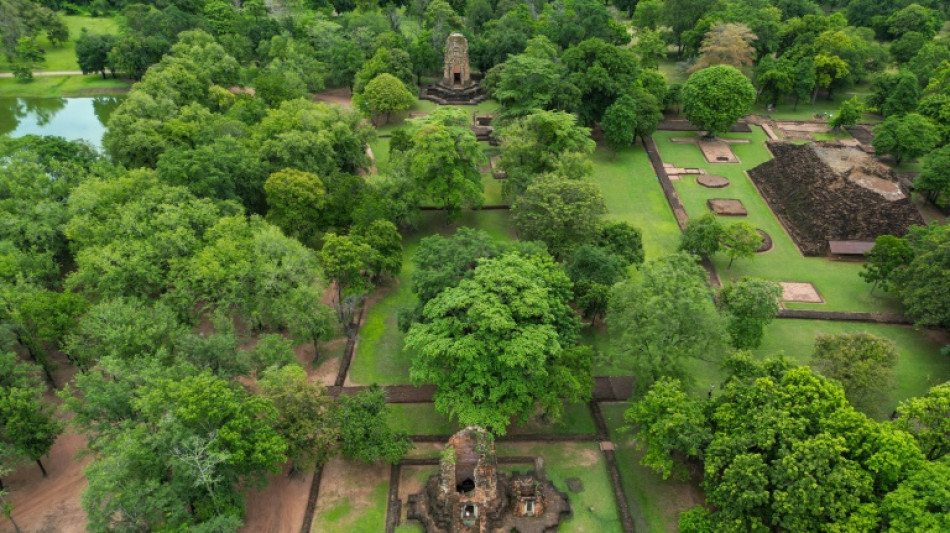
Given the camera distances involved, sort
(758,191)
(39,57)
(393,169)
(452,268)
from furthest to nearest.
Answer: (39,57)
(758,191)
(393,169)
(452,268)

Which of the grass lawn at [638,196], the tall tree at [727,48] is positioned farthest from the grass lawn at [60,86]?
the tall tree at [727,48]

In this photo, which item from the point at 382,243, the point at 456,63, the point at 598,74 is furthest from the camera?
the point at 456,63

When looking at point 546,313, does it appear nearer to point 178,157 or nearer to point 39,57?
point 178,157

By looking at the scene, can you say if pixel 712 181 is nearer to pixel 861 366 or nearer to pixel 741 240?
pixel 741 240

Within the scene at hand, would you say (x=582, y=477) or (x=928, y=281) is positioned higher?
(x=928, y=281)

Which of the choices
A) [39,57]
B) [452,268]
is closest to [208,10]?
[39,57]

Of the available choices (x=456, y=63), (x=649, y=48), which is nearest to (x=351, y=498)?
(x=456, y=63)

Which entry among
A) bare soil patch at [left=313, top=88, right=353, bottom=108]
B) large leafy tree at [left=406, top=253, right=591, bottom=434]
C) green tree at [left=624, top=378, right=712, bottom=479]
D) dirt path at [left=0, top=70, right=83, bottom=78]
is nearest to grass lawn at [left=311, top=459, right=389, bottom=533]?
large leafy tree at [left=406, top=253, right=591, bottom=434]
